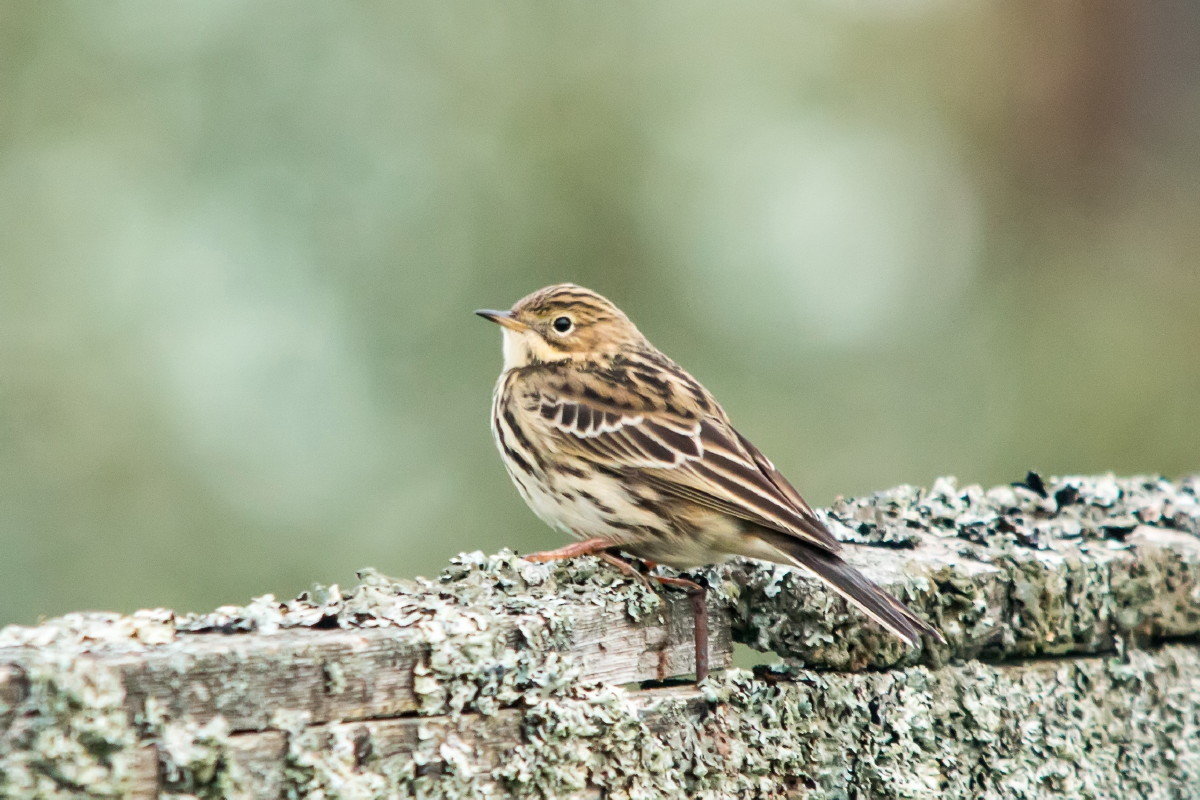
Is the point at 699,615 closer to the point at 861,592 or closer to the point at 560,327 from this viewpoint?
the point at 861,592

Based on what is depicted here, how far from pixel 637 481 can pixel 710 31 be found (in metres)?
6.40

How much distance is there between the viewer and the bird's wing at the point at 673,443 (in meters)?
4.48

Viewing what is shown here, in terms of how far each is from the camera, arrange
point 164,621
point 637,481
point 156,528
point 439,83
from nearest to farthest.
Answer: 1. point 164,621
2. point 637,481
3. point 156,528
4. point 439,83

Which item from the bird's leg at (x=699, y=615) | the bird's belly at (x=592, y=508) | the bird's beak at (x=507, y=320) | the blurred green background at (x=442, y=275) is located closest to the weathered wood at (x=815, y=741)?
the bird's leg at (x=699, y=615)

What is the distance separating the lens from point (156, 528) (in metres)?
8.20

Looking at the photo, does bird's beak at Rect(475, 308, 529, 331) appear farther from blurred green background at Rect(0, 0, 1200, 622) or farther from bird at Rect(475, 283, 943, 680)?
blurred green background at Rect(0, 0, 1200, 622)

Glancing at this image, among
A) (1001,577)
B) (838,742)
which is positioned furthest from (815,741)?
(1001,577)

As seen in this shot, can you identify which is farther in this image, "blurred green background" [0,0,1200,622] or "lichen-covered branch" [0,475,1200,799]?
"blurred green background" [0,0,1200,622]

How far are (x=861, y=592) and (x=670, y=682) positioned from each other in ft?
1.87

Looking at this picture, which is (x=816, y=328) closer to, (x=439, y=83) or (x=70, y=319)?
(x=439, y=83)

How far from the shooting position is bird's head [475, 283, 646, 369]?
19.6 ft

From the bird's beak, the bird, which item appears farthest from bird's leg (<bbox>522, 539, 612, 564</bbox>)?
the bird's beak

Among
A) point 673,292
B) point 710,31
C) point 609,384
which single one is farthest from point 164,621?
point 710,31

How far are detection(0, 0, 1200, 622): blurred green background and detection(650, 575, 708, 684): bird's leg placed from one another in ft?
16.2
